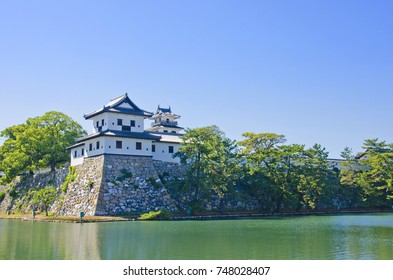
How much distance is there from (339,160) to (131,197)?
32.8 m

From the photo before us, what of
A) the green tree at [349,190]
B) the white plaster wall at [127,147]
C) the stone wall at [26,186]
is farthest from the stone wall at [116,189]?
the green tree at [349,190]

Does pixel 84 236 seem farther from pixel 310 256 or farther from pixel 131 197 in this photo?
pixel 131 197

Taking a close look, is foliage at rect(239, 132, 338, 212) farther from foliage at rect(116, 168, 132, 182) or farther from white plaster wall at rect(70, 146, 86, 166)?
white plaster wall at rect(70, 146, 86, 166)

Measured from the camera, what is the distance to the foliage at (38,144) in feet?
147

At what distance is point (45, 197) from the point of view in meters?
40.2

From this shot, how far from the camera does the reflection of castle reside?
39156 millimetres

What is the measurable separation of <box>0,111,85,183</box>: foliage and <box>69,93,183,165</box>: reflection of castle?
3111mm

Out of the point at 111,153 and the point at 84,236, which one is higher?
the point at 111,153

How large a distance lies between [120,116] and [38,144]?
10790 mm

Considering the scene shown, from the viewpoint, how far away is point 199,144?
40.1 meters

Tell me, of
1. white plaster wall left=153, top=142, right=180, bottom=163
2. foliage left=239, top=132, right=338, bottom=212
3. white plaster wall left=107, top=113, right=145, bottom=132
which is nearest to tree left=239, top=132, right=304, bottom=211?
foliage left=239, top=132, right=338, bottom=212

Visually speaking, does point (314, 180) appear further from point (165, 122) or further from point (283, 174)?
point (165, 122)
